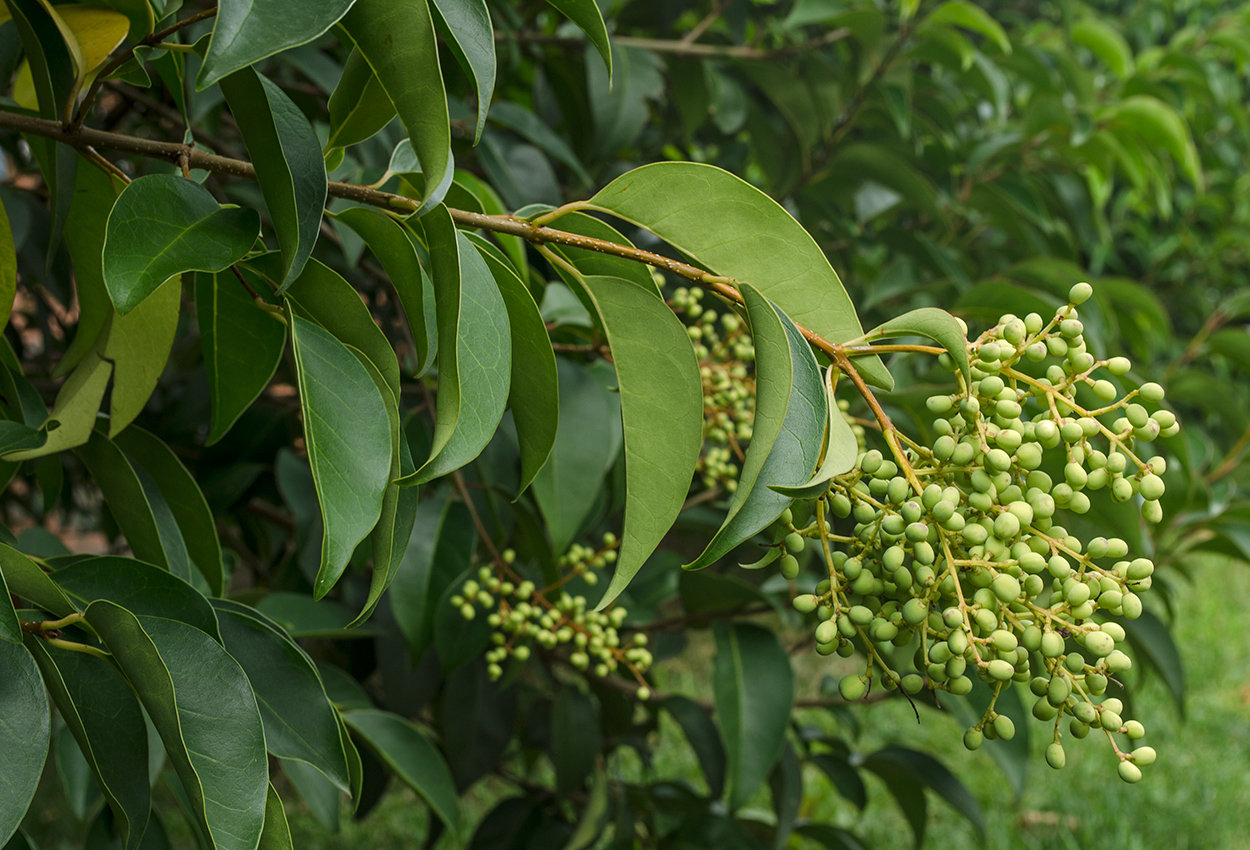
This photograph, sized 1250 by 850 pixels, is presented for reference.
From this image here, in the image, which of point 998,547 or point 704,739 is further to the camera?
point 704,739

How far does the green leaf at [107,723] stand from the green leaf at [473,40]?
0.35 meters

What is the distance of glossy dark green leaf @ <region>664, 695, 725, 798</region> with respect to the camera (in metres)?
1.30

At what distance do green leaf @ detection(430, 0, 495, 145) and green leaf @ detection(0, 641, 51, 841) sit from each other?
34 centimetres

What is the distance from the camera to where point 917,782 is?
1435 mm

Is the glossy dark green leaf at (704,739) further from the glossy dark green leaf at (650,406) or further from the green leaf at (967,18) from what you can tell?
the green leaf at (967,18)

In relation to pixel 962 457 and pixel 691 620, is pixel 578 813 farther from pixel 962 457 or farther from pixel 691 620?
pixel 962 457

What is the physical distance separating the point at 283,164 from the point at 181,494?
0.33 m

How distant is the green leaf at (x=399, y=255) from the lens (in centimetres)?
51

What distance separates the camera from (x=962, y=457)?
439 mm

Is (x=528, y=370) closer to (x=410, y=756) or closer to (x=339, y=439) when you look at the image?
(x=339, y=439)

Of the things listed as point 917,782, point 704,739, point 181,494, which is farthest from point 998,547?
point 917,782

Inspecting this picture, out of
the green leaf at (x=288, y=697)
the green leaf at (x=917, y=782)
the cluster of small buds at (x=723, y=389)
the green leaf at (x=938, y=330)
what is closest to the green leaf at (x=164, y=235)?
the green leaf at (x=288, y=697)

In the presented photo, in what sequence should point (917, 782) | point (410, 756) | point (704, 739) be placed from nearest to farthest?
1. point (410, 756)
2. point (704, 739)
3. point (917, 782)

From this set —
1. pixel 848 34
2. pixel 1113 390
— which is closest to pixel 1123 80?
pixel 848 34
